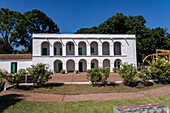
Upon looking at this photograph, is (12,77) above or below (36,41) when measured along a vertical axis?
below

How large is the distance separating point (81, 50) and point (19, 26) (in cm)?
1640

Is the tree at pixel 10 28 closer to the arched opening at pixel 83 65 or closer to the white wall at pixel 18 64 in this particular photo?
the white wall at pixel 18 64

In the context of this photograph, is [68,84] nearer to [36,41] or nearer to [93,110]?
[93,110]

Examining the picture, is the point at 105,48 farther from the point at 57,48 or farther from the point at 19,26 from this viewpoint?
the point at 19,26

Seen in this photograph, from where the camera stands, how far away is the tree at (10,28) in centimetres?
2444

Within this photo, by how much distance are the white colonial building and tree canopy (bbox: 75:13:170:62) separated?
222 inches

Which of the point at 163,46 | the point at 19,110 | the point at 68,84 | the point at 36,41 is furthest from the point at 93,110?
the point at 163,46

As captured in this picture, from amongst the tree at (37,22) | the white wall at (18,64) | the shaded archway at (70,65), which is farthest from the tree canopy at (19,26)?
the shaded archway at (70,65)

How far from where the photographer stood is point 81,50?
2152cm

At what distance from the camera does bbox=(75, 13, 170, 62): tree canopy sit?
2538 centimetres

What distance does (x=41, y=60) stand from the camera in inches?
769

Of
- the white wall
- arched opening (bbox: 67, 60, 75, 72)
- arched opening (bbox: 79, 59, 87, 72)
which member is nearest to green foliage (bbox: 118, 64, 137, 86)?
arched opening (bbox: 79, 59, 87, 72)

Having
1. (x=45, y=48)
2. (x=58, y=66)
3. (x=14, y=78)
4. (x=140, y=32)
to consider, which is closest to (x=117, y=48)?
(x=140, y=32)

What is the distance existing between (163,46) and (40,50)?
1111 inches
